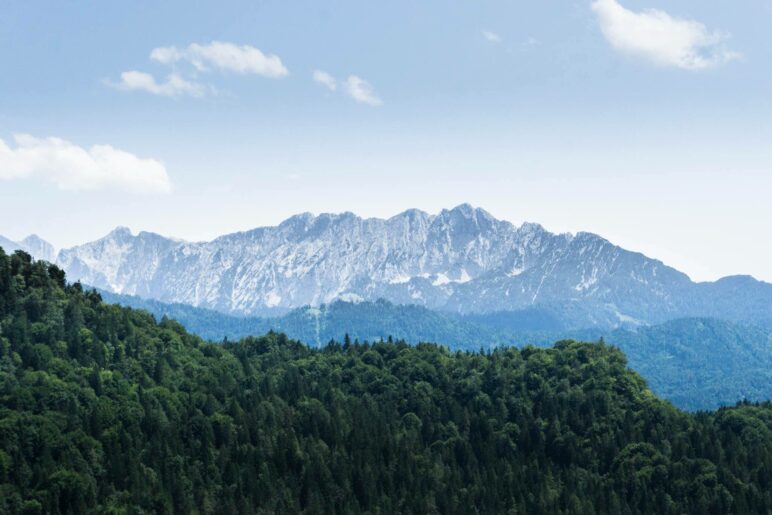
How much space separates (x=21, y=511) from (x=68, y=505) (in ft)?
30.0

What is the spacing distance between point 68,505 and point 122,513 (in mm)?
10846

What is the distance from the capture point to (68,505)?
200m

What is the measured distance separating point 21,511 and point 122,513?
1881 cm

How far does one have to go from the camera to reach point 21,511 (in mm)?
194375

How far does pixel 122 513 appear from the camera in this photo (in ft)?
655
